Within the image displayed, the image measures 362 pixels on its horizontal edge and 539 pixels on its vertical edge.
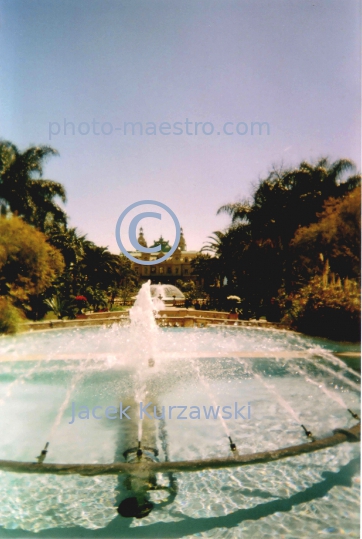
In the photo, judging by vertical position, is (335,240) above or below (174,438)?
above

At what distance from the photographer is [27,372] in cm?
668

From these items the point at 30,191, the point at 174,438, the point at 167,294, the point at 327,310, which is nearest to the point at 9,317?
the point at 30,191

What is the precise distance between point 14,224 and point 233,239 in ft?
26.3

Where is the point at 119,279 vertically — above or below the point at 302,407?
above

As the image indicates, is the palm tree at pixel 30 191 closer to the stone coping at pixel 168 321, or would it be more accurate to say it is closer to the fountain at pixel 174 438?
the stone coping at pixel 168 321

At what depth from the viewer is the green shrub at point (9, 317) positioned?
7.57 meters

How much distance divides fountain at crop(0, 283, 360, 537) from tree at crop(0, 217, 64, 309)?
1.26 metres

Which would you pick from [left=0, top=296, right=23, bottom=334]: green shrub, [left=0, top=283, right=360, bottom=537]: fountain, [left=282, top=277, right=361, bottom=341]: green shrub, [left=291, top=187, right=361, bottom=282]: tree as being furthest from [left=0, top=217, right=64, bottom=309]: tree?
[left=282, top=277, right=361, bottom=341]: green shrub

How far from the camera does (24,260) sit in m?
7.13

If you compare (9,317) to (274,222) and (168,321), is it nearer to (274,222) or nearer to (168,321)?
(168,321)

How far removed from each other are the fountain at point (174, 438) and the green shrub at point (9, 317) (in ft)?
0.77

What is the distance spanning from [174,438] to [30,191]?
5526 millimetres

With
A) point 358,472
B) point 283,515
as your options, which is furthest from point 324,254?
point 283,515

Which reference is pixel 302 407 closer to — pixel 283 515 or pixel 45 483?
pixel 283 515
